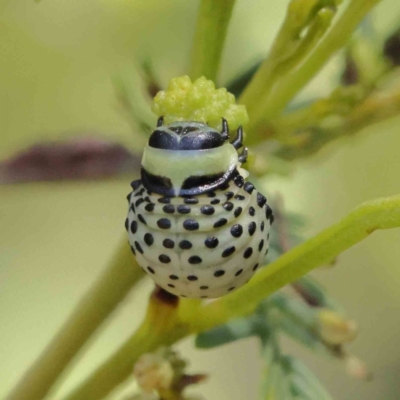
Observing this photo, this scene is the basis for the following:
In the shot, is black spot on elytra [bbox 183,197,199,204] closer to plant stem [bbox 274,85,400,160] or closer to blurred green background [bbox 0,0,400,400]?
plant stem [bbox 274,85,400,160]

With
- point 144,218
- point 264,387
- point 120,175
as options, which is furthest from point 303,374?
point 120,175

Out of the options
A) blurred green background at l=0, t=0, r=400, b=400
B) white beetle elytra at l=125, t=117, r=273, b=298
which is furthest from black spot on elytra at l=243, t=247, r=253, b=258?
blurred green background at l=0, t=0, r=400, b=400

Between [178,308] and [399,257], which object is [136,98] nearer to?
[178,308]

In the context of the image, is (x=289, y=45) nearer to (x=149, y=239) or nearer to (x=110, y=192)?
(x=149, y=239)

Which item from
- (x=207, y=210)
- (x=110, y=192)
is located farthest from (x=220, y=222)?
(x=110, y=192)

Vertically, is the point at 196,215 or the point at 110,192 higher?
the point at 110,192

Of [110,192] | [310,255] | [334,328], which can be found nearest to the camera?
[310,255]
